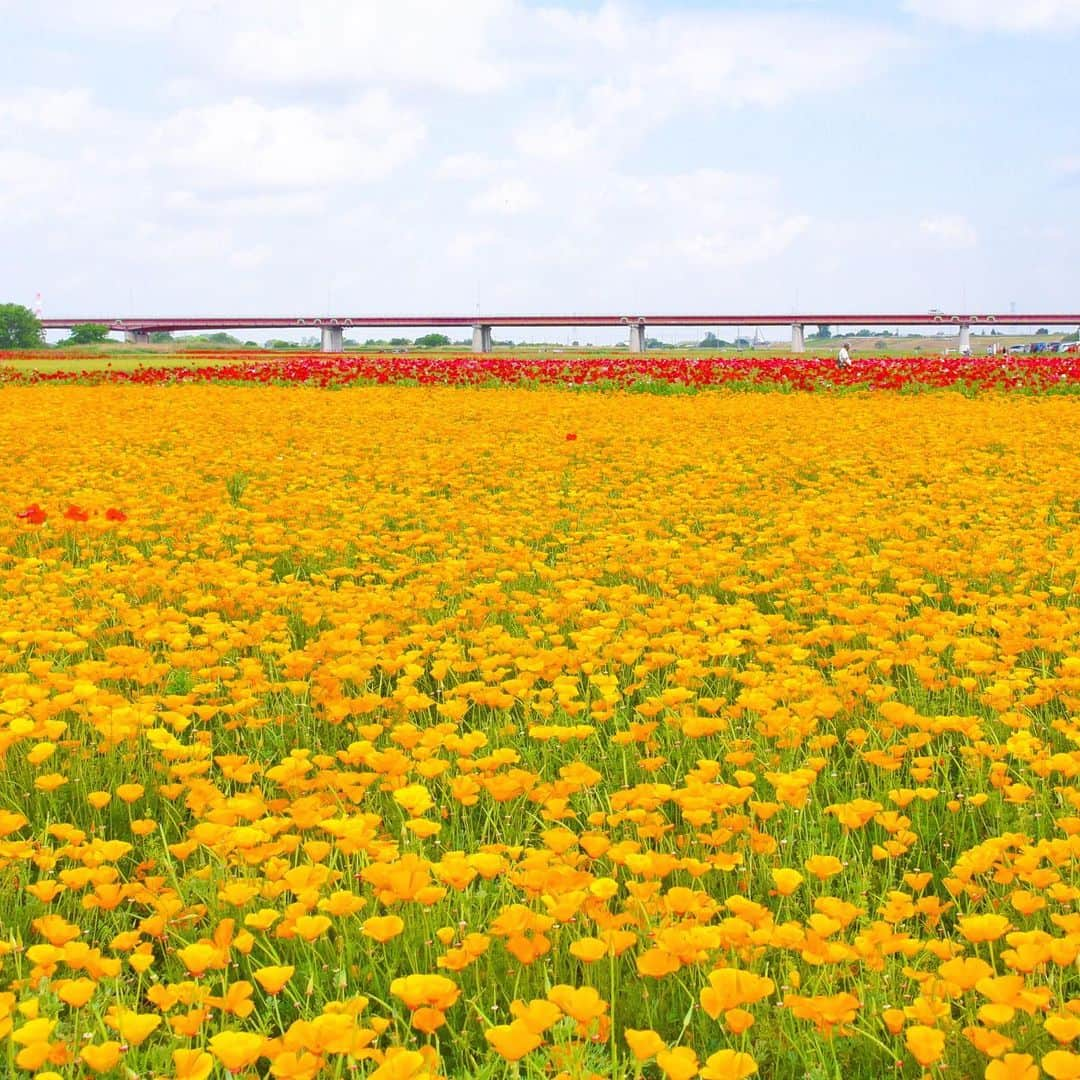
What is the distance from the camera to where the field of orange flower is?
6.49 feet

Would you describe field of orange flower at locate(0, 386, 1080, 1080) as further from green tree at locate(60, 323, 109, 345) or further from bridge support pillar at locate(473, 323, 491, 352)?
green tree at locate(60, 323, 109, 345)

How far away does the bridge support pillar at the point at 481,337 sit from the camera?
74250mm

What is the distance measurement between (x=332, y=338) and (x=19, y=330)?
36.2 m

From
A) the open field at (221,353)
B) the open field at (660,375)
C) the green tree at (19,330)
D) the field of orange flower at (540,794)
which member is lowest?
the field of orange flower at (540,794)

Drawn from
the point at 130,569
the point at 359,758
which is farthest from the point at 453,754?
the point at 130,569

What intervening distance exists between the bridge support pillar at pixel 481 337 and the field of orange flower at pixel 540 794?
68131mm

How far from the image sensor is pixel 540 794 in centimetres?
279

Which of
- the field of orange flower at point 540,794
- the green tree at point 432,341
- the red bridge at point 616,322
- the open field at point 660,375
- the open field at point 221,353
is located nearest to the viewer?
the field of orange flower at point 540,794

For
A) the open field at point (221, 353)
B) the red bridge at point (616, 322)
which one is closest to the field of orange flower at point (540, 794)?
the open field at point (221, 353)

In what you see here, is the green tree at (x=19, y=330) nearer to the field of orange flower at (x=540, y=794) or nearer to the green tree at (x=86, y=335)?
the green tree at (x=86, y=335)

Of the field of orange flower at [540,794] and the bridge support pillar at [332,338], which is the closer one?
the field of orange flower at [540,794]

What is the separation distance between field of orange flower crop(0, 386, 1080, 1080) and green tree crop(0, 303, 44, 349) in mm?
96177

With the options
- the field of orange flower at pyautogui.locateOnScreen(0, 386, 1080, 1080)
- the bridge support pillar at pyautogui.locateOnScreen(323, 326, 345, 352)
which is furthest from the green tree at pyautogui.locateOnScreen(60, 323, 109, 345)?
the field of orange flower at pyautogui.locateOnScreen(0, 386, 1080, 1080)

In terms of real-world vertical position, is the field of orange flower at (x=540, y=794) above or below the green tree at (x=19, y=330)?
below
